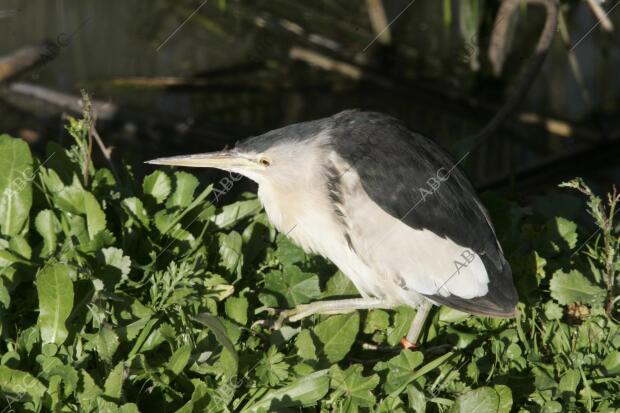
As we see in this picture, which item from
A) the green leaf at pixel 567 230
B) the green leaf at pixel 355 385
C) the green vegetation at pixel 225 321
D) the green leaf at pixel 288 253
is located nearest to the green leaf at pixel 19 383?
the green vegetation at pixel 225 321

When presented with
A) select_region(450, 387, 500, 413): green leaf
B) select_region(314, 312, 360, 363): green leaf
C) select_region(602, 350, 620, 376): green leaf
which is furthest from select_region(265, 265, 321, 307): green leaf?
select_region(602, 350, 620, 376): green leaf

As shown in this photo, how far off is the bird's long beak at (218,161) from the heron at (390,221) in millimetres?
12

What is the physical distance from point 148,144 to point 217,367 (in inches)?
119

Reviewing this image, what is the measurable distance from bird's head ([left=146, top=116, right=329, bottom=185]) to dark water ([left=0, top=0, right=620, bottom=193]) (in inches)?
77.1

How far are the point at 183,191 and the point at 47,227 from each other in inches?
22.1

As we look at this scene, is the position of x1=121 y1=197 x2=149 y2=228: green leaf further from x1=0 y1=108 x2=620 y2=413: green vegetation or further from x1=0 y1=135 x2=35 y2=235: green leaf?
x1=0 y1=135 x2=35 y2=235: green leaf

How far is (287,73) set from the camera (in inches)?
269

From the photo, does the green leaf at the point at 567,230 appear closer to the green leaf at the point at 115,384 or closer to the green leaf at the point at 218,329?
the green leaf at the point at 218,329

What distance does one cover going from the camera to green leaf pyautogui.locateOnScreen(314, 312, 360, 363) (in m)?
3.37

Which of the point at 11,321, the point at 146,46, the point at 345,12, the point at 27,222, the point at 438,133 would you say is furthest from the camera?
the point at 345,12

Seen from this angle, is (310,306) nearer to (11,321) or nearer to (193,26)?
(11,321)

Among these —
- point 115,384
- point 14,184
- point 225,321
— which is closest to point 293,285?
point 225,321

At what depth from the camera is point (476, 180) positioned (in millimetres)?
5848

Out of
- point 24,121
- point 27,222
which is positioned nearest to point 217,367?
point 27,222
